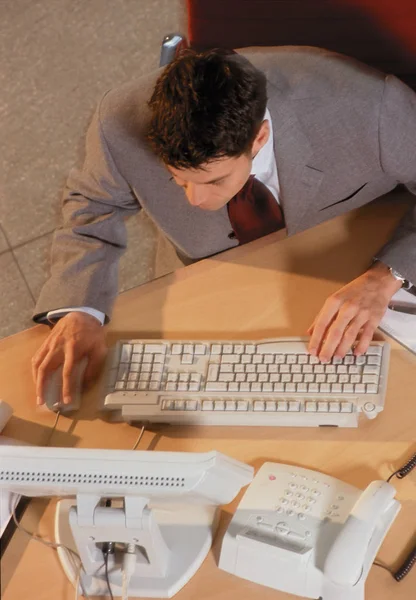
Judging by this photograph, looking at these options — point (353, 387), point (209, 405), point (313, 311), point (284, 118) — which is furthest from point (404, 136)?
point (209, 405)

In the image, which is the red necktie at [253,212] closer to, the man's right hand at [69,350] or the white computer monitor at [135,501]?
the man's right hand at [69,350]

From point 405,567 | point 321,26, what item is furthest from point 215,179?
point 405,567

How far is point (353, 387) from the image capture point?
1188mm

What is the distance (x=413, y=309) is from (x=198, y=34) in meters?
0.76

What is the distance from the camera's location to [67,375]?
4.20ft

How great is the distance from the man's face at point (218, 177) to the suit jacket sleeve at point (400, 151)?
213mm

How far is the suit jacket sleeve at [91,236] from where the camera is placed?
4.60 ft

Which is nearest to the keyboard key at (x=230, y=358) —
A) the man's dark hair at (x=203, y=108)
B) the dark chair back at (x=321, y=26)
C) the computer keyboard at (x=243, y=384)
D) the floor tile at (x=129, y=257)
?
the computer keyboard at (x=243, y=384)

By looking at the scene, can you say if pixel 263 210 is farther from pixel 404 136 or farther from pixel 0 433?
pixel 0 433

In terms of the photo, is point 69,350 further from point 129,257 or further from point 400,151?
point 129,257

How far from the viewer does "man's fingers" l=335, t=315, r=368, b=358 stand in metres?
1.22

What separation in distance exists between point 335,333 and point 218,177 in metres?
0.31

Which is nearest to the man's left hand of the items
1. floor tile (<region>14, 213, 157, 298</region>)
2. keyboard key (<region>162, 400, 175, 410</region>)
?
keyboard key (<region>162, 400, 175, 410</region>)

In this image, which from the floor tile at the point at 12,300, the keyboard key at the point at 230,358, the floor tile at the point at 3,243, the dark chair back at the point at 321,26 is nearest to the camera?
the keyboard key at the point at 230,358
